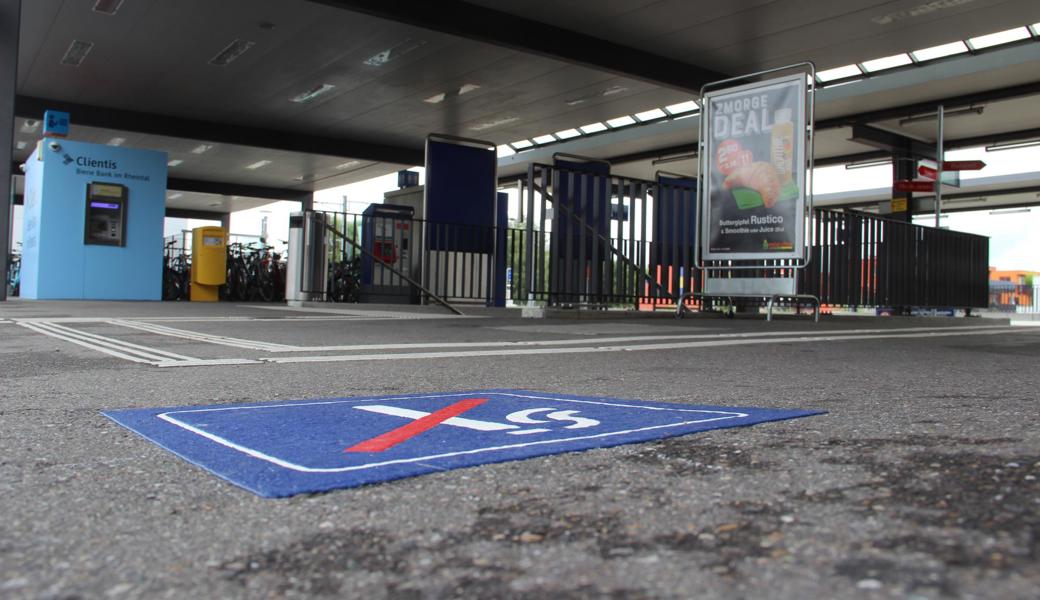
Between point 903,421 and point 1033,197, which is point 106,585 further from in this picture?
point 1033,197

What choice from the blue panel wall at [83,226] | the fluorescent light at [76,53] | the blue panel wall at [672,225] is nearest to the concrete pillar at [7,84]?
the fluorescent light at [76,53]

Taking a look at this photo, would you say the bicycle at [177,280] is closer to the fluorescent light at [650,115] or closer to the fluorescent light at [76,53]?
the fluorescent light at [76,53]

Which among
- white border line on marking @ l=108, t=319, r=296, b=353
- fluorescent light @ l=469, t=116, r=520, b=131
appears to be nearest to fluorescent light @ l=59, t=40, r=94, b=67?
fluorescent light @ l=469, t=116, r=520, b=131

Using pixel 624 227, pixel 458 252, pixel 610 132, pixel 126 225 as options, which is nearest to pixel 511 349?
pixel 624 227

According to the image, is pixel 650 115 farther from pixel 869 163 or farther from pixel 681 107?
pixel 869 163

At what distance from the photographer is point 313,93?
17.7m

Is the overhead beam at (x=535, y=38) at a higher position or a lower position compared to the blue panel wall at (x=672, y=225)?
higher

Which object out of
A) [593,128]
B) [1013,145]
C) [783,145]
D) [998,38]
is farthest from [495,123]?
[1013,145]

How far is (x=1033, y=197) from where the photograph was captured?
2755cm

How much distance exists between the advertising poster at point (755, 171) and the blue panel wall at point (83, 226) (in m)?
12.9

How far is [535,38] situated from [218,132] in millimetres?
11516

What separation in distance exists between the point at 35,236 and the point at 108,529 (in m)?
17.7

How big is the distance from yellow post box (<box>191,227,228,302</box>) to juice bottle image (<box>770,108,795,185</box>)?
16442mm

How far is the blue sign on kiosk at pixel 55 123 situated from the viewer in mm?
15243
